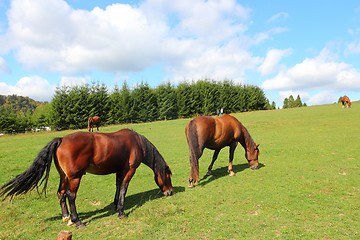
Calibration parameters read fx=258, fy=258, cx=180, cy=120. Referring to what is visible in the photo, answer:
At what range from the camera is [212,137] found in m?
8.99

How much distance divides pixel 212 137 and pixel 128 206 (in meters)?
3.61

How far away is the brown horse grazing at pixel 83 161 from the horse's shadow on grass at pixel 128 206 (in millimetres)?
437

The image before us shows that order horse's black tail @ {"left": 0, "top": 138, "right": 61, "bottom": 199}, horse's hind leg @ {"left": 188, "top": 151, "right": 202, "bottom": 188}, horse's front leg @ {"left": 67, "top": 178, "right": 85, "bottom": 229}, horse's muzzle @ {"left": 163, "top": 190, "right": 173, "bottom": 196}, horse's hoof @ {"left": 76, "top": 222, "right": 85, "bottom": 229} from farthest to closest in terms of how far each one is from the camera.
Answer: horse's hind leg @ {"left": 188, "top": 151, "right": 202, "bottom": 188}
horse's muzzle @ {"left": 163, "top": 190, "right": 173, "bottom": 196}
horse's hoof @ {"left": 76, "top": 222, "right": 85, "bottom": 229}
horse's front leg @ {"left": 67, "top": 178, "right": 85, "bottom": 229}
horse's black tail @ {"left": 0, "top": 138, "right": 61, "bottom": 199}

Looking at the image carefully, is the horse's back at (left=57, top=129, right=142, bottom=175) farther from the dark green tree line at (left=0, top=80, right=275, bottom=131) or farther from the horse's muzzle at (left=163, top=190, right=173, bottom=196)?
the dark green tree line at (left=0, top=80, right=275, bottom=131)

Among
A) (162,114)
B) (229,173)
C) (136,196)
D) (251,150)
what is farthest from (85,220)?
(162,114)

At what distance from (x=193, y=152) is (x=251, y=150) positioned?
3.24 m

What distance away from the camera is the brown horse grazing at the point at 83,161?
561 centimetres

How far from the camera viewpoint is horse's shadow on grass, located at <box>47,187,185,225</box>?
6531mm

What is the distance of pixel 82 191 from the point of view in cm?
885

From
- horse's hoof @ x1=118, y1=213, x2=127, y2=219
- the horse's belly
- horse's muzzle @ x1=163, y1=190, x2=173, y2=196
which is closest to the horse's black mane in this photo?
horse's muzzle @ x1=163, y1=190, x2=173, y2=196

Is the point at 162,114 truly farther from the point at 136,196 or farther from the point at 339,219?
the point at 339,219

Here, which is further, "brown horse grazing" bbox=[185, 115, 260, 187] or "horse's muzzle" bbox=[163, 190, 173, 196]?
"brown horse grazing" bbox=[185, 115, 260, 187]

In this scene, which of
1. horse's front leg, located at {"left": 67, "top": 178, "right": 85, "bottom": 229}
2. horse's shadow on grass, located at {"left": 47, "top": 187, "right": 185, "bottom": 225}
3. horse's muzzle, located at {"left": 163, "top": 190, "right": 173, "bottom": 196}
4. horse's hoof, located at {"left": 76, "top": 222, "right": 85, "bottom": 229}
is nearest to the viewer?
horse's front leg, located at {"left": 67, "top": 178, "right": 85, "bottom": 229}

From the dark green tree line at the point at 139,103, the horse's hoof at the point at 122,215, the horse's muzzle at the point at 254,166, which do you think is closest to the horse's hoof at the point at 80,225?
the horse's hoof at the point at 122,215
